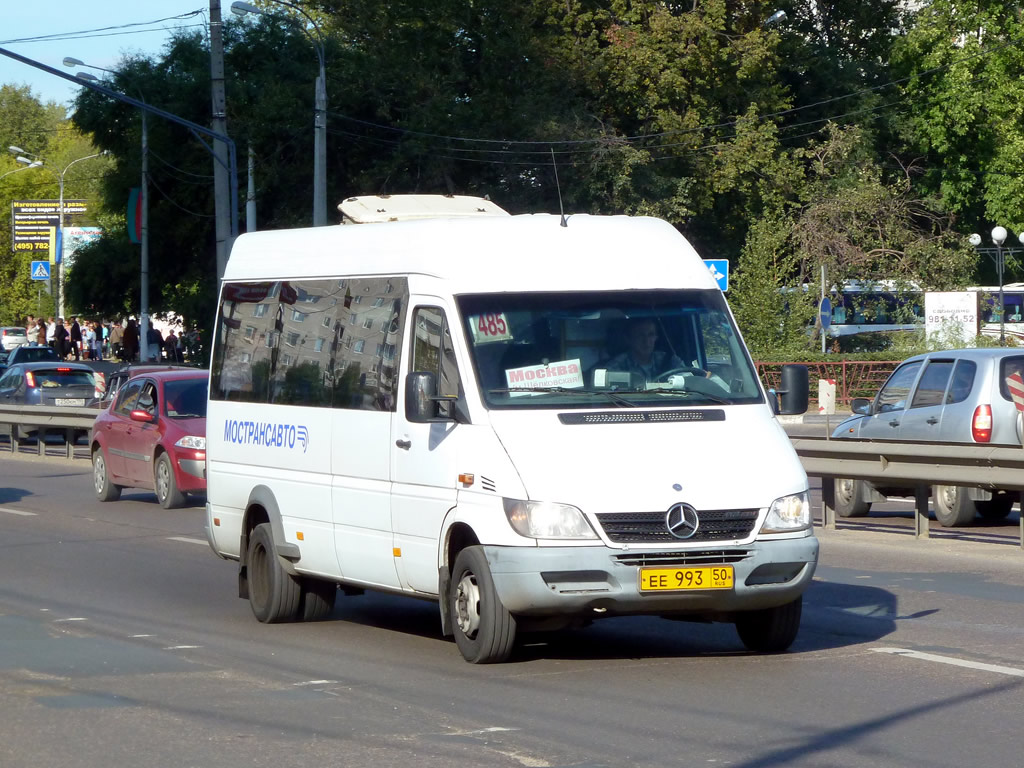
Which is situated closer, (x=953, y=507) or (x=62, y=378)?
(x=953, y=507)

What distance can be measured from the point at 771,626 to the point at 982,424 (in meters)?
7.63

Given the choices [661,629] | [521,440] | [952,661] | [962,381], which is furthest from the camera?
[962,381]

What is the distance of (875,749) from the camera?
6.44m

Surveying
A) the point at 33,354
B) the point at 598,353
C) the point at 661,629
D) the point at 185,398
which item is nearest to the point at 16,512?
the point at 185,398

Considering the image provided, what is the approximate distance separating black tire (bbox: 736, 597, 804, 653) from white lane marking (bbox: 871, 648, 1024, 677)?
530 mm

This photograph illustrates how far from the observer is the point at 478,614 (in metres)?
8.37

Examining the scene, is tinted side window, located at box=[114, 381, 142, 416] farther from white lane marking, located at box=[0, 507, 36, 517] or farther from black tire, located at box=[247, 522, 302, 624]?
black tire, located at box=[247, 522, 302, 624]

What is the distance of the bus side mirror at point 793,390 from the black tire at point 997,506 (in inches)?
278

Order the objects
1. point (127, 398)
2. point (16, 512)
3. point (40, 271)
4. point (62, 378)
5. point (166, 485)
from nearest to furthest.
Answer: point (16, 512) → point (166, 485) → point (127, 398) → point (62, 378) → point (40, 271)

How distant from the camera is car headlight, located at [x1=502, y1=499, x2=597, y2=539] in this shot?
7930 mm

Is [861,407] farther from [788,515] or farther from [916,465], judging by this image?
[788,515]

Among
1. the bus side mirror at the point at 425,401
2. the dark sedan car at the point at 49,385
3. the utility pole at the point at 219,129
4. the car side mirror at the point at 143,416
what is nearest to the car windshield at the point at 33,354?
the dark sedan car at the point at 49,385

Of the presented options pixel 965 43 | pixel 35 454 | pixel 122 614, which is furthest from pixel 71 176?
pixel 122 614

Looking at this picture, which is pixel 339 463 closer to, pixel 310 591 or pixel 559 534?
pixel 310 591
